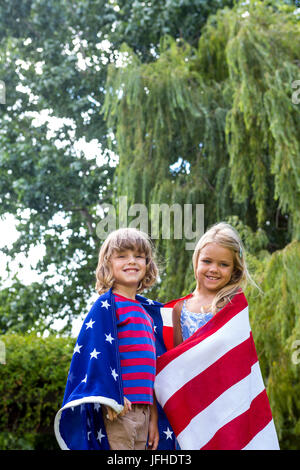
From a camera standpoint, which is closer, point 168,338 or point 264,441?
point 264,441

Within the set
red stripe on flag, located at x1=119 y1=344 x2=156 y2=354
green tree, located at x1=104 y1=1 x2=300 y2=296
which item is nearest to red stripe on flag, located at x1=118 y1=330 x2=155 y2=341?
red stripe on flag, located at x1=119 y1=344 x2=156 y2=354

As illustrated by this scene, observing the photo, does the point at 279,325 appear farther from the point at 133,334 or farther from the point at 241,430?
Result: the point at 133,334

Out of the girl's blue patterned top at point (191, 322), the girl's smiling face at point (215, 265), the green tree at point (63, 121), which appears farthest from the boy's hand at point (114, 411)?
the green tree at point (63, 121)

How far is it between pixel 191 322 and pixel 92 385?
24.2 inches

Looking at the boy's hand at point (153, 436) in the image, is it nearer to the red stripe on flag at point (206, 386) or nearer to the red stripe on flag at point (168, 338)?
the red stripe on flag at point (206, 386)

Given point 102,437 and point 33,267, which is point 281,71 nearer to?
point 102,437

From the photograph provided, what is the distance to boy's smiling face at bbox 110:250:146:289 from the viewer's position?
2.39 metres

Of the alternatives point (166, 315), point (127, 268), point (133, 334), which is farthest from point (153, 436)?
point (127, 268)

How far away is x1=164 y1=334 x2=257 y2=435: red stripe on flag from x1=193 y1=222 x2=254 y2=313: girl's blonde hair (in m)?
0.23

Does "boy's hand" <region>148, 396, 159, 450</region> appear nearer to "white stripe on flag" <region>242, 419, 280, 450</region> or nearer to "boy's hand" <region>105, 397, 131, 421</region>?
"boy's hand" <region>105, 397, 131, 421</region>

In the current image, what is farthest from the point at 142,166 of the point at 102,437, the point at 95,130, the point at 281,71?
the point at 102,437

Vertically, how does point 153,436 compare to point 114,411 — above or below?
below

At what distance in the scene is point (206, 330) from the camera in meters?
2.47

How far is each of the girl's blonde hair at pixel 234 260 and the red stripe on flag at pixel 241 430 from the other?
433 mm
